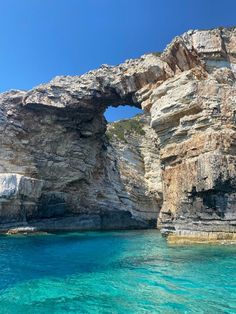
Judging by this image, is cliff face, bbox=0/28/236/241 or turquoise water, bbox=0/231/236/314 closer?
turquoise water, bbox=0/231/236/314

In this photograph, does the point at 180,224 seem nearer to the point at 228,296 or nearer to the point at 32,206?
the point at 228,296

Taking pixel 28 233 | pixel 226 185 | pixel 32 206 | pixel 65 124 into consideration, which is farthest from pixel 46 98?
pixel 226 185

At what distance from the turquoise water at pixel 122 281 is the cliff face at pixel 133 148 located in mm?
5504

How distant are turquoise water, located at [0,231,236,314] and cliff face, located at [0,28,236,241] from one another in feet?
18.1

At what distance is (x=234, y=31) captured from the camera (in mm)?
29281

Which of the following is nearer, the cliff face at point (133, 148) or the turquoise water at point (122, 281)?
the turquoise water at point (122, 281)

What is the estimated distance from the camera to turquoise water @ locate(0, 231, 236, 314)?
379 inches

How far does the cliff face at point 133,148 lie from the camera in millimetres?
23578

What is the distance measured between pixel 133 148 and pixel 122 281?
41225mm

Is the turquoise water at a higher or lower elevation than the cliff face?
Answer: lower

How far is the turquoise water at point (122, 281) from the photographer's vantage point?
962cm

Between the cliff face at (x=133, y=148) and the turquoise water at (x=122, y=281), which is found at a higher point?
the cliff face at (x=133, y=148)

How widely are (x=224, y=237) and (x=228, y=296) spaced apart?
11661 millimetres

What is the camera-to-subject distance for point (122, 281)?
12555 millimetres
